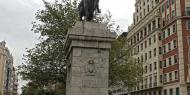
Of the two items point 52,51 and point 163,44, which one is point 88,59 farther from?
point 163,44

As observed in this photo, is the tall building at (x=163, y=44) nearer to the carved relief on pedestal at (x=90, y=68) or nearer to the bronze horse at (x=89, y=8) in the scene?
the bronze horse at (x=89, y=8)

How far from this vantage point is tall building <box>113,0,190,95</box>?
54031 mm

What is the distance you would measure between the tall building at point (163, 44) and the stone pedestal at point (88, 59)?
1388 inches

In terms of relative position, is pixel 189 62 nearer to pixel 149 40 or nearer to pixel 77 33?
pixel 149 40

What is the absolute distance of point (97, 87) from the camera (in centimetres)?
1188

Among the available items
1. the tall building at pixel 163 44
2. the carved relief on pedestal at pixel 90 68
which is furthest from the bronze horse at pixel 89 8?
the tall building at pixel 163 44

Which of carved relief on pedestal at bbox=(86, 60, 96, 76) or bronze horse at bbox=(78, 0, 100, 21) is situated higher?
bronze horse at bbox=(78, 0, 100, 21)

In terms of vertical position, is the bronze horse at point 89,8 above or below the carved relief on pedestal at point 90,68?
above

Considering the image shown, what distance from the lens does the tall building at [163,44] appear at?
177 feet

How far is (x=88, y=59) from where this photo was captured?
39.6 ft

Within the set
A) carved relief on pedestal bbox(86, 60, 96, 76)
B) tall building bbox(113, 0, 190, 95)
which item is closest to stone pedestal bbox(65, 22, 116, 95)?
carved relief on pedestal bbox(86, 60, 96, 76)

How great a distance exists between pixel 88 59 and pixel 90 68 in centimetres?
34

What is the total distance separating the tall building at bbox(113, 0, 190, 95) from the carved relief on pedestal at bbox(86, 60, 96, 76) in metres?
35.6

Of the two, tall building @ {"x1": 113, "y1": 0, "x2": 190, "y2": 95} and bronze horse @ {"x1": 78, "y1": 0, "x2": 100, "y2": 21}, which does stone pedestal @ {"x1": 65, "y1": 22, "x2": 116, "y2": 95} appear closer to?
bronze horse @ {"x1": 78, "y1": 0, "x2": 100, "y2": 21}
